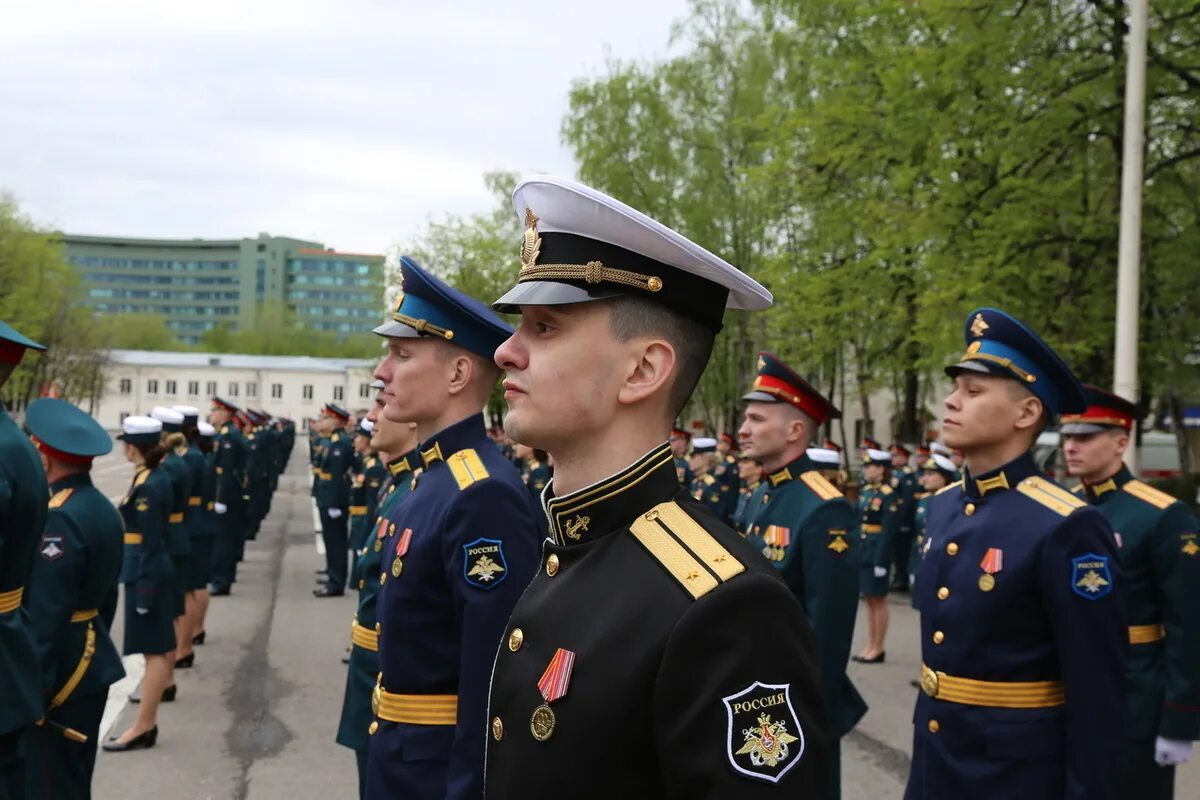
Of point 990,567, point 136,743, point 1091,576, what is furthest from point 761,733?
point 136,743

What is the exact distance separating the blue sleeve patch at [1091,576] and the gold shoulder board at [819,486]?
5.51 feet

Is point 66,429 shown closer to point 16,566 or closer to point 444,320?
point 16,566

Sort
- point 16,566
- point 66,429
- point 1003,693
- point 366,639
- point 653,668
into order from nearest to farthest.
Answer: point 653,668 → point 1003,693 → point 366,639 → point 16,566 → point 66,429

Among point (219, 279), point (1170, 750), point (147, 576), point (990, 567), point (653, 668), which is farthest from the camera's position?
point (219, 279)

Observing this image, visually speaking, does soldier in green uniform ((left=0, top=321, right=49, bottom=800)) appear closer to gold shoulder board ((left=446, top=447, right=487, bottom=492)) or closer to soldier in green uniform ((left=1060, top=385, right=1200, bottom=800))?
gold shoulder board ((left=446, top=447, right=487, bottom=492))

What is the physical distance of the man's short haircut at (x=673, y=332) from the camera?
2076 mm

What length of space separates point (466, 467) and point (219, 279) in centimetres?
18990

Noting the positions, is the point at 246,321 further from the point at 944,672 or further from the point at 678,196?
the point at 944,672

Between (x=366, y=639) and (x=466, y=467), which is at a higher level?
(x=466, y=467)

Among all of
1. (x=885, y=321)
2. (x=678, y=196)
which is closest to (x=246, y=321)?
(x=678, y=196)

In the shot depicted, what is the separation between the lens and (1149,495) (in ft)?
19.1

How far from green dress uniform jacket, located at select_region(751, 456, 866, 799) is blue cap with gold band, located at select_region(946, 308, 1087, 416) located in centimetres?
121

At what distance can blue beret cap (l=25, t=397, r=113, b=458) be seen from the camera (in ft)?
18.4

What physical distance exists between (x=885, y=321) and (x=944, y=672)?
1795 centimetres
